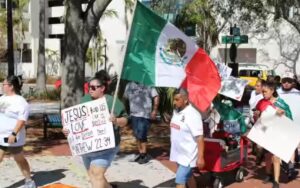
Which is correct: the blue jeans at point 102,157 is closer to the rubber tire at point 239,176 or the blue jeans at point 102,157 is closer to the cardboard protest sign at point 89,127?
the cardboard protest sign at point 89,127

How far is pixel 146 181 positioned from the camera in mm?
8250

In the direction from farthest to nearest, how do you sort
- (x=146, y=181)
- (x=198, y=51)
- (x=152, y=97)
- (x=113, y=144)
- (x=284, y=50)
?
(x=284, y=50) → (x=152, y=97) → (x=146, y=181) → (x=198, y=51) → (x=113, y=144)

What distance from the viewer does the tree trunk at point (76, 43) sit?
1184 centimetres

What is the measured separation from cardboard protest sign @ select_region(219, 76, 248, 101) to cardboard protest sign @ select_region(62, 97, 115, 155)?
2881 mm

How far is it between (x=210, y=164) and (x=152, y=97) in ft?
7.63

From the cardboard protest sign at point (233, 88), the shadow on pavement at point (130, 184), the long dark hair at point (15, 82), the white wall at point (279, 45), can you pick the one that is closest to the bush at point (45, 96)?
the cardboard protest sign at point (233, 88)

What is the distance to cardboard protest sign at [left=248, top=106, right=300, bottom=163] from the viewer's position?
299 inches

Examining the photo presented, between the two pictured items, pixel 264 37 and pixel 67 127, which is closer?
pixel 67 127

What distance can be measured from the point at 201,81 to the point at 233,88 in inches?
93.7

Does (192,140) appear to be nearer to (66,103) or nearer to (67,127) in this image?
(67,127)

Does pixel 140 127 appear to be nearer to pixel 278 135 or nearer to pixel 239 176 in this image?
pixel 239 176

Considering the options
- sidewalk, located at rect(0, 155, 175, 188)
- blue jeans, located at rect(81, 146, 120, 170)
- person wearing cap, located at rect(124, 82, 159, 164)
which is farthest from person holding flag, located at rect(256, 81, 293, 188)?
blue jeans, located at rect(81, 146, 120, 170)

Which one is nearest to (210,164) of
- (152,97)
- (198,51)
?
(198,51)

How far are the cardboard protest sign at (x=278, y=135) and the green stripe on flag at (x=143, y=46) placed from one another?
6.15ft
